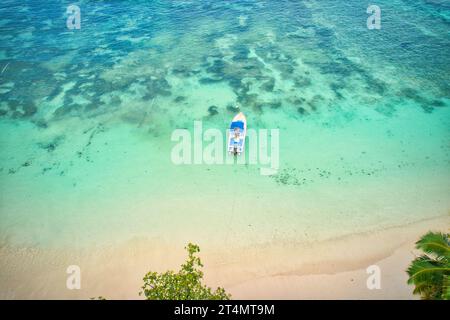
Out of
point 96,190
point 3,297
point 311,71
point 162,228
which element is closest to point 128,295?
point 162,228

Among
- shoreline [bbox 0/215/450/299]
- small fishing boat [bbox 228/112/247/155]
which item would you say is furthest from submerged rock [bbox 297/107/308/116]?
shoreline [bbox 0/215/450/299]

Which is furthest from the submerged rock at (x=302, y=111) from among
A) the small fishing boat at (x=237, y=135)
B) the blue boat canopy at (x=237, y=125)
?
the blue boat canopy at (x=237, y=125)

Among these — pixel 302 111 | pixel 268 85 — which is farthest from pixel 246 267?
pixel 268 85

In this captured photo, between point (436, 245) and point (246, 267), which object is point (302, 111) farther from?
point (436, 245)

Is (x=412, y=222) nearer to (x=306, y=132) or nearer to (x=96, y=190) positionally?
(x=306, y=132)

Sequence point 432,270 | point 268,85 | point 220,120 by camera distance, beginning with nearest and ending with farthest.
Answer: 1. point 432,270
2. point 220,120
3. point 268,85

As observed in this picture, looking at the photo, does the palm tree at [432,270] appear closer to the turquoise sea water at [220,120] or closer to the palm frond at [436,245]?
the palm frond at [436,245]

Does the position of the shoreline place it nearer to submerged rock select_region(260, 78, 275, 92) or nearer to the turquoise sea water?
the turquoise sea water
